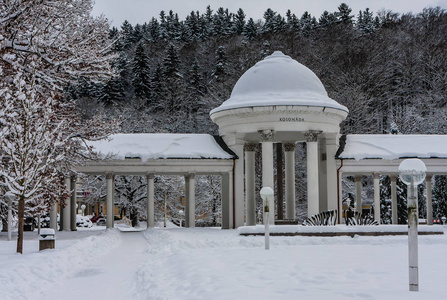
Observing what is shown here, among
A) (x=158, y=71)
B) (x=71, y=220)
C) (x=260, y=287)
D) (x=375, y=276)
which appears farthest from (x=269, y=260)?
(x=158, y=71)

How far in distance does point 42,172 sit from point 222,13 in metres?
123

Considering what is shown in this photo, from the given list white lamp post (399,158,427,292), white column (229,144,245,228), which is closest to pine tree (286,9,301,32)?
white column (229,144,245,228)

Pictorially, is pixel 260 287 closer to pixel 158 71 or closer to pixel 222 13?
pixel 158 71

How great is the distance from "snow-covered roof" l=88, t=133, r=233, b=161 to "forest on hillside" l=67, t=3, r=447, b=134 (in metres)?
9.96

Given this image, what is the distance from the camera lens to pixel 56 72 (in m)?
20.8

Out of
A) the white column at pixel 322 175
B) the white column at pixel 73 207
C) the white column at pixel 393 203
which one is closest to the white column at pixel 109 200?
the white column at pixel 73 207

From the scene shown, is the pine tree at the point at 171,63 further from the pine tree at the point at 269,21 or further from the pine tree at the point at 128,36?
the pine tree at the point at 269,21

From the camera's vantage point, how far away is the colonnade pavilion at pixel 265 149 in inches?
1441

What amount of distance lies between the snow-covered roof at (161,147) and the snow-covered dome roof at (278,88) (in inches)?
141

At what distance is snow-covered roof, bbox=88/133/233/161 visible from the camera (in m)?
39.4

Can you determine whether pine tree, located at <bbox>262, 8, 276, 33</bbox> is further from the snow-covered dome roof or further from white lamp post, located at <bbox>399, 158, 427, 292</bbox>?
white lamp post, located at <bbox>399, 158, 427, 292</bbox>

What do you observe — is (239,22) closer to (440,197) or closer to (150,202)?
(440,197)

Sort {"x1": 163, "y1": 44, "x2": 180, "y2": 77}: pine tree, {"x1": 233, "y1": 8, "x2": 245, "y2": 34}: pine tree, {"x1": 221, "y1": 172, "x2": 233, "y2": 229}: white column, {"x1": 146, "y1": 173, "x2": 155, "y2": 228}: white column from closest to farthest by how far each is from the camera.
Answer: {"x1": 146, "y1": 173, "x2": 155, "y2": 228}: white column → {"x1": 221, "y1": 172, "x2": 233, "y2": 229}: white column → {"x1": 163, "y1": 44, "x2": 180, "y2": 77}: pine tree → {"x1": 233, "y1": 8, "x2": 245, "y2": 34}: pine tree

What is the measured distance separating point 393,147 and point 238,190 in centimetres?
1105
